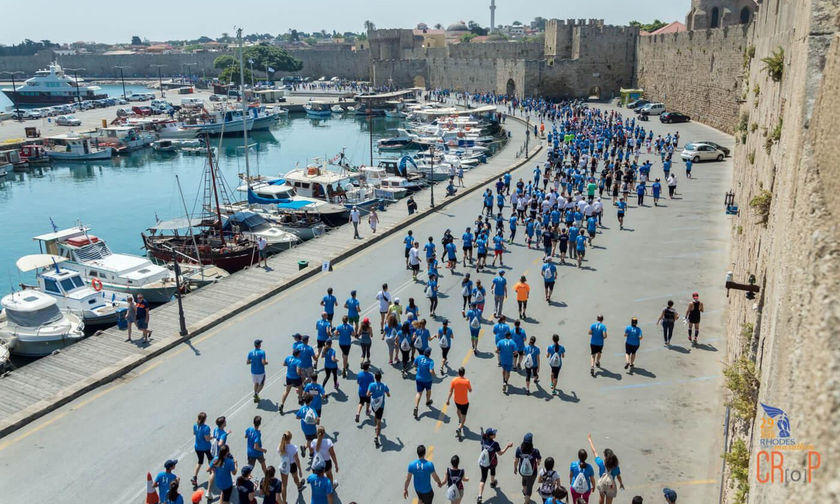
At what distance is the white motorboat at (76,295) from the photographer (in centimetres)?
2266

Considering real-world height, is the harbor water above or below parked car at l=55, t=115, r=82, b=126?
below

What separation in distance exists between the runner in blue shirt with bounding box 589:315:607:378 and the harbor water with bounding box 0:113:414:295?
26.2m

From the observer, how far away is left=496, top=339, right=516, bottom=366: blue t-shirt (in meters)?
13.4

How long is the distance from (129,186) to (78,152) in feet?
47.9

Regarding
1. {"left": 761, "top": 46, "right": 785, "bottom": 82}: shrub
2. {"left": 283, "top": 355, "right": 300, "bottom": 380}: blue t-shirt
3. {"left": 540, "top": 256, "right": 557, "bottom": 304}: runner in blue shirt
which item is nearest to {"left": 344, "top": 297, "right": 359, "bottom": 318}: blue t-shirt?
{"left": 283, "top": 355, "right": 300, "bottom": 380}: blue t-shirt

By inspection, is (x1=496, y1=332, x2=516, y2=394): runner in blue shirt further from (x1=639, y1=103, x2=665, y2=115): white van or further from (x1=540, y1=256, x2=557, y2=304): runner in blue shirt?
(x1=639, y1=103, x2=665, y2=115): white van

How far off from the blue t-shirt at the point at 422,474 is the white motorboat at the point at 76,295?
16.9 meters

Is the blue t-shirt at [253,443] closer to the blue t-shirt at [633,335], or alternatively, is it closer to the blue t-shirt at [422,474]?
the blue t-shirt at [422,474]

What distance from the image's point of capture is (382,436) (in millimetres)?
12211

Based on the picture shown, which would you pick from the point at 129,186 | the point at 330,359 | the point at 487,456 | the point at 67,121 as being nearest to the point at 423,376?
the point at 330,359

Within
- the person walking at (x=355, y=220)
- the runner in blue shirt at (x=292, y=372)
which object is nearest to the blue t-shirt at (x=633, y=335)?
the runner in blue shirt at (x=292, y=372)

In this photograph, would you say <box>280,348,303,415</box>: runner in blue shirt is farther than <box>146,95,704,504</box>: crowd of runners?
Yes

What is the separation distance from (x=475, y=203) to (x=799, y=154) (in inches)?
1004

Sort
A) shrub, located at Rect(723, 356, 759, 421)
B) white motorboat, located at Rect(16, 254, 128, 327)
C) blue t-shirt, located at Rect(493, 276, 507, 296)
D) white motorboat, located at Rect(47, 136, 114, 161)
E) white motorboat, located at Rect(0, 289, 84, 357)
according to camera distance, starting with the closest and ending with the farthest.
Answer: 1. shrub, located at Rect(723, 356, 759, 421)
2. blue t-shirt, located at Rect(493, 276, 507, 296)
3. white motorboat, located at Rect(0, 289, 84, 357)
4. white motorboat, located at Rect(16, 254, 128, 327)
5. white motorboat, located at Rect(47, 136, 114, 161)
